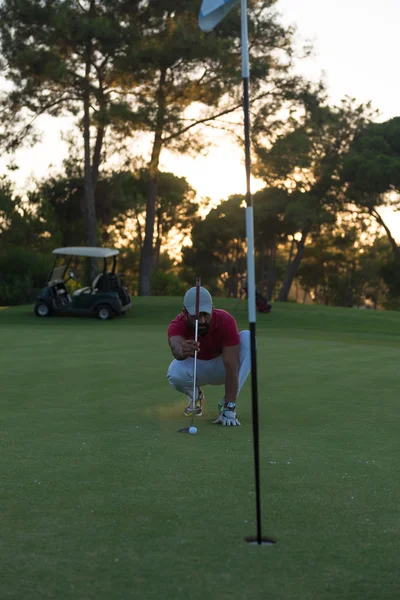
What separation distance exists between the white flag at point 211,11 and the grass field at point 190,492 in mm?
2525

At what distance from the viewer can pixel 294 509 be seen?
15.3 ft

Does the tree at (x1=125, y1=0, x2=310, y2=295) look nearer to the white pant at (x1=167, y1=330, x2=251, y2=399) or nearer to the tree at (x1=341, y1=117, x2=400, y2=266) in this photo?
the tree at (x1=341, y1=117, x2=400, y2=266)

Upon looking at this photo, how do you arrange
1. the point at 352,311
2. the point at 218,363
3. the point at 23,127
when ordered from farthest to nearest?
the point at 23,127
the point at 352,311
the point at 218,363

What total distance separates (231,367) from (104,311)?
61.7ft

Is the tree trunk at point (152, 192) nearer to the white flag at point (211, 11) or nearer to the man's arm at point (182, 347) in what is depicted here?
the man's arm at point (182, 347)

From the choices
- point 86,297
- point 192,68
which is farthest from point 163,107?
point 86,297

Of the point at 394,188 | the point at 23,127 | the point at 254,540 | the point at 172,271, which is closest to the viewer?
the point at 254,540

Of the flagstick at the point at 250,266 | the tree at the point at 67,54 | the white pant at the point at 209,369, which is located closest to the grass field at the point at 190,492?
the white pant at the point at 209,369

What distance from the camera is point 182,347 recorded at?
6.91 meters

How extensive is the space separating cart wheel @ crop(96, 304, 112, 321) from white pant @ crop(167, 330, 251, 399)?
18255 mm

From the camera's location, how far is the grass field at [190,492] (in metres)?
3.57

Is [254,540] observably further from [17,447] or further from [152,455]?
[17,447]

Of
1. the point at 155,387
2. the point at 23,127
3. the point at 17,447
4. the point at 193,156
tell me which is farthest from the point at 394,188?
the point at 17,447

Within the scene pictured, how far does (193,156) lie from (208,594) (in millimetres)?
32852
